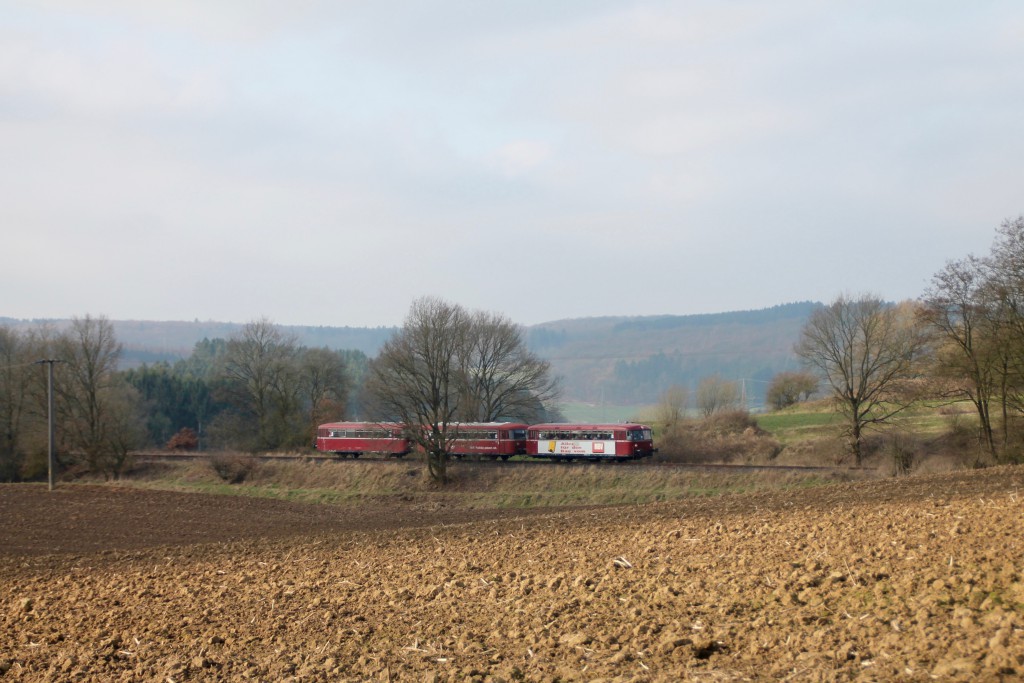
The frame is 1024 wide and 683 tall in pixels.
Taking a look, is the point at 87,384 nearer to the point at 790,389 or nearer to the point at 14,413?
the point at 14,413

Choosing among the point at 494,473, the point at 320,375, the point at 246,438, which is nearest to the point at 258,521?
the point at 494,473

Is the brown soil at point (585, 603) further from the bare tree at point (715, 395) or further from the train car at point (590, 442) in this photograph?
the bare tree at point (715, 395)

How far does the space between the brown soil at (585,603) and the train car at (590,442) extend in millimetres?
34668

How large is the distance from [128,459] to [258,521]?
3445 cm

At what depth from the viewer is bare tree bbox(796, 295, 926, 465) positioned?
4991 cm

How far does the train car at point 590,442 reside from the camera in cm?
5456

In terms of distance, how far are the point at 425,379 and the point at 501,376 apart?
13498 mm

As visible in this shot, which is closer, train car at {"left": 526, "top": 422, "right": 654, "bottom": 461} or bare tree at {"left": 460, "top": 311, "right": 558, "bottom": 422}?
train car at {"left": 526, "top": 422, "right": 654, "bottom": 461}

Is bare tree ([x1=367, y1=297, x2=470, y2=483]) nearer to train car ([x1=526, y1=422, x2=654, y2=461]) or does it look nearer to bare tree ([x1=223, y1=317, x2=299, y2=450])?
train car ([x1=526, y1=422, x2=654, y2=461])

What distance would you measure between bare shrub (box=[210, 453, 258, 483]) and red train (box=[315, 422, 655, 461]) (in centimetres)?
709

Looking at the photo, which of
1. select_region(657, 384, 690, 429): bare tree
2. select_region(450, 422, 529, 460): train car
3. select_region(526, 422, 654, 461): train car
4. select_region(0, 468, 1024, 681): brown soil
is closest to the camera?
select_region(0, 468, 1024, 681): brown soil

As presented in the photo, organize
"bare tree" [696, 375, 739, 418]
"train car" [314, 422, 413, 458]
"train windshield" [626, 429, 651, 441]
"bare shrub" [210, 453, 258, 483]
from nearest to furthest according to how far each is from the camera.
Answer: "train windshield" [626, 429, 651, 441] → "bare shrub" [210, 453, 258, 483] → "train car" [314, 422, 413, 458] → "bare tree" [696, 375, 739, 418]

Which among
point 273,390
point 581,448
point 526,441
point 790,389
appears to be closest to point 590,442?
point 581,448

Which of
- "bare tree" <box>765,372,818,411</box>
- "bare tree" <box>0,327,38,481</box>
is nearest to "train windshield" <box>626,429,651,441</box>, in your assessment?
Result: "bare tree" <box>765,372,818,411</box>
